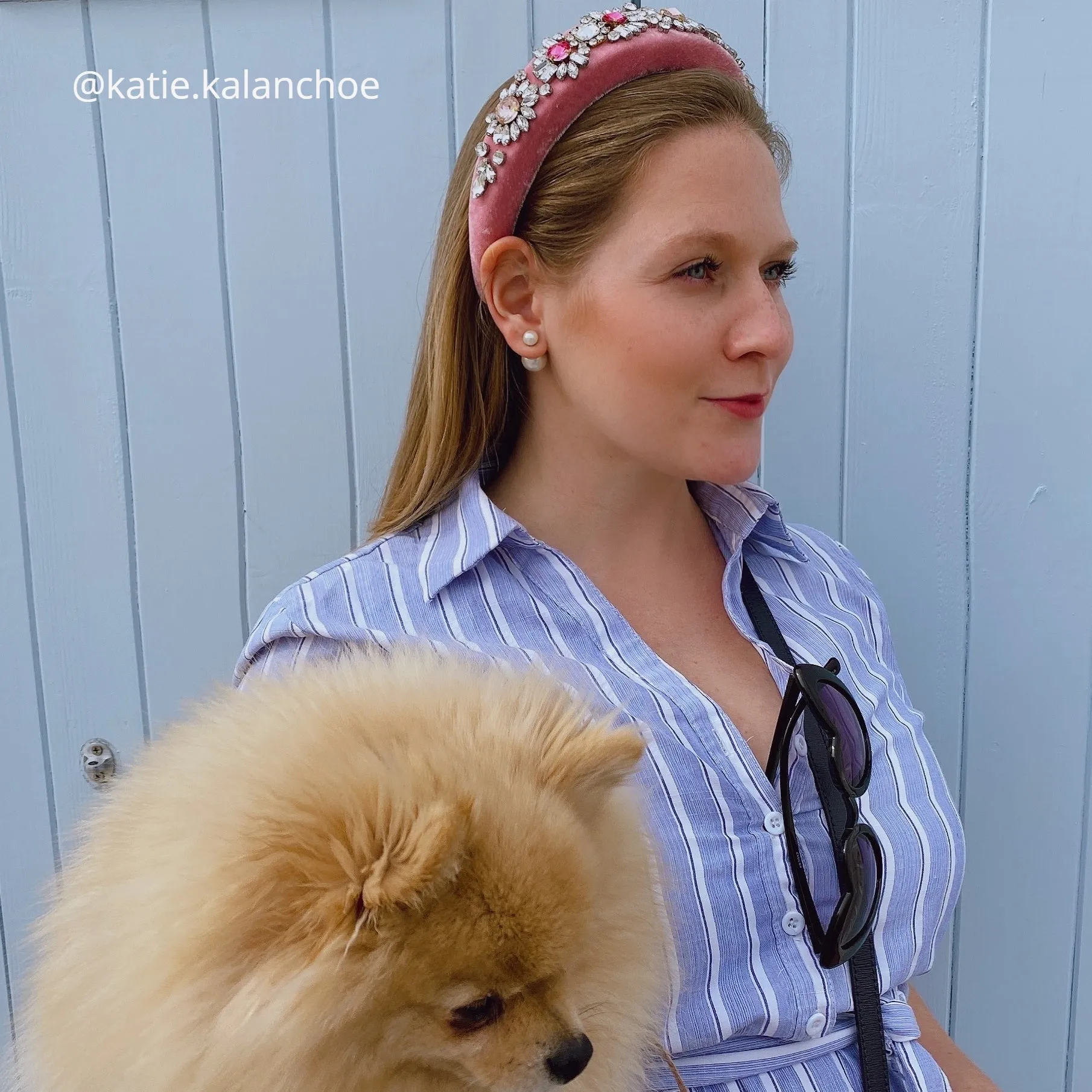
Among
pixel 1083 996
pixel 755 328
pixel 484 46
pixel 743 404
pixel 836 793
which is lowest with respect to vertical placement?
pixel 1083 996

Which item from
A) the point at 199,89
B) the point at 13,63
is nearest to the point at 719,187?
the point at 199,89

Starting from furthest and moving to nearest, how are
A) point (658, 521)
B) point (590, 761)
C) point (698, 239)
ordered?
point (658, 521)
point (698, 239)
point (590, 761)

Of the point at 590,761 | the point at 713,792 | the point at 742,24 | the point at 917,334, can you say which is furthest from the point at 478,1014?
the point at 742,24

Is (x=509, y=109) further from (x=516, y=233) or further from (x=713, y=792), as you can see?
(x=713, y=792)

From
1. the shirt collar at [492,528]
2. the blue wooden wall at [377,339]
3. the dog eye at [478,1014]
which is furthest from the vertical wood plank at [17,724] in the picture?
the dog eye at [478,1014]

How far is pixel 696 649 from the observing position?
1.35m

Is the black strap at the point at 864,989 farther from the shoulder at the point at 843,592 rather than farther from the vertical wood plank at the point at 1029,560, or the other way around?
the vertical wood plank at the point at 1029,560

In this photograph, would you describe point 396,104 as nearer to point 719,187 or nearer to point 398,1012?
point 719,187

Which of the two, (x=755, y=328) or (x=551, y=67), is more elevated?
(x=551, y=67)

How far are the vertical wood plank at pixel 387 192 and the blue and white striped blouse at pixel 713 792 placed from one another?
0.40 metres

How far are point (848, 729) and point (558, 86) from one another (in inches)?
38.9

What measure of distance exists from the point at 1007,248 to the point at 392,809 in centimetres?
162

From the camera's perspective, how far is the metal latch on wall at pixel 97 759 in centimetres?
173

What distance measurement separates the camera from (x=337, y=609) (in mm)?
1160
